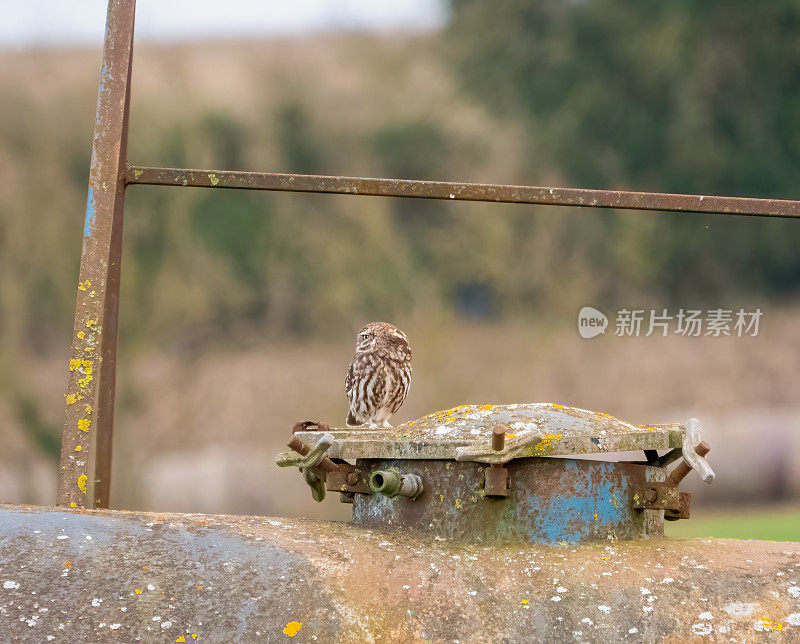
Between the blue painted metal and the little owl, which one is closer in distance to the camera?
the blue painted metal

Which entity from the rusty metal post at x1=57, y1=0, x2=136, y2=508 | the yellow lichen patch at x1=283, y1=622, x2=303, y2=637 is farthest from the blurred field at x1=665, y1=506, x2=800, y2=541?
the yellow lichen patch at x1=283, y1=622, x2=303, y2=637

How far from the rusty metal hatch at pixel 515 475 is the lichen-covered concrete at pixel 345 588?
0.09 m

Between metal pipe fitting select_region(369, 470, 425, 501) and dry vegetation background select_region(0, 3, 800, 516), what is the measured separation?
10.4 meters

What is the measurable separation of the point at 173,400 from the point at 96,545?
13788mm

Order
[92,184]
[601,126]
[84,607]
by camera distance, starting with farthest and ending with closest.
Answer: [601,126]
[92,184]
[84,607]

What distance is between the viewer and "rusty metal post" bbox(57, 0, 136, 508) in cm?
390

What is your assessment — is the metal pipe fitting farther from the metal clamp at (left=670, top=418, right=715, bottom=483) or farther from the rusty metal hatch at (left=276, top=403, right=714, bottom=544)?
the metal clamp at (left=670, top=418, right=715, bottom=483)

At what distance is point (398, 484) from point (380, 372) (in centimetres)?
207

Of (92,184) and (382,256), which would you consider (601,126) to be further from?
(92,184)

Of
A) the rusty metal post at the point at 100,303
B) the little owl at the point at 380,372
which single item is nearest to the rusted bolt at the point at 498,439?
the rusty metal post at the point at 100,303

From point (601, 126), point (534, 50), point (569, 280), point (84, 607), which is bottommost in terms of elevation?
point (84, 607)

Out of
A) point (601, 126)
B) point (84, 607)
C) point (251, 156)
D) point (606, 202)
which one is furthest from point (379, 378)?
point (601, 126)

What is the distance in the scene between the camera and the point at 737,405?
20906 millimetres

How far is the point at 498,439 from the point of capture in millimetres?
3145
